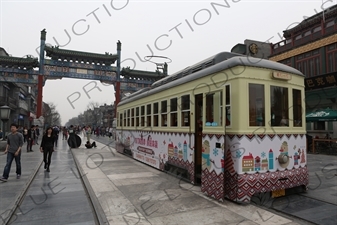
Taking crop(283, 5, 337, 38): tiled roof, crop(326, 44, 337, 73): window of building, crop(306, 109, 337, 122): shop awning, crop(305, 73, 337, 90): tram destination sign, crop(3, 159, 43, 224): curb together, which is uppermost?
crop(283, 5, 337, 38): tiled roof

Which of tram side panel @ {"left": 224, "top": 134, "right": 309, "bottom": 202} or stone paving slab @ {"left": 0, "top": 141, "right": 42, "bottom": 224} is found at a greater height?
tram side panel @ {"left": 224, "top": 134, "right": 309, "bottom": 202}

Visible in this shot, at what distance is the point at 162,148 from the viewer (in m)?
8.34

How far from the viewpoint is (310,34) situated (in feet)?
64.5

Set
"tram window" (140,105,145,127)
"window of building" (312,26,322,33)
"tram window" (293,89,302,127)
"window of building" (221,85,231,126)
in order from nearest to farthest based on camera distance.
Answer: "window of building" (221,85,231,126) → "tram window" (293,89,302,127) → "tram window" (140,105,145,127) → "window of building" (312,26,322,33)

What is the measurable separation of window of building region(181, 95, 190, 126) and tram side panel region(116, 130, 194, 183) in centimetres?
34

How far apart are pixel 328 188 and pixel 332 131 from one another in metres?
13.4

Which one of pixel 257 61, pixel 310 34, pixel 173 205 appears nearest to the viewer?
pixel 173 205

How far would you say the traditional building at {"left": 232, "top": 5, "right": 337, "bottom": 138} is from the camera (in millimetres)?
17469

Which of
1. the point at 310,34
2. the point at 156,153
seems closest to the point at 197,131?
the point at 156,153

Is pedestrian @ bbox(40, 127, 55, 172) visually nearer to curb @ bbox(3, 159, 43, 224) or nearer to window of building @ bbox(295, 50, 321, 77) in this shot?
curb @ bbox(3, 159, 43, 224)

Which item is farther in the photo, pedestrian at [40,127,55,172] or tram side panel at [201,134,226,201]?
pedestrian at [40,127,55,172]

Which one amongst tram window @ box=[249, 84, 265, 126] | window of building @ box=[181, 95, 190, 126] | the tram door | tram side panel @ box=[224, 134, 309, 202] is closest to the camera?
tram side panel @ box=[224, 134, 309, 202]

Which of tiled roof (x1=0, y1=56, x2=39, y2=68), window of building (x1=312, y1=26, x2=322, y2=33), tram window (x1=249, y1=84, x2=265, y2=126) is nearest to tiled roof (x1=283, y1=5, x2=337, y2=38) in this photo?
window of building (x1=312, y1=26, x2=322, y2=33)

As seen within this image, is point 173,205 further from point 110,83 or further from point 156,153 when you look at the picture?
point 110,83
